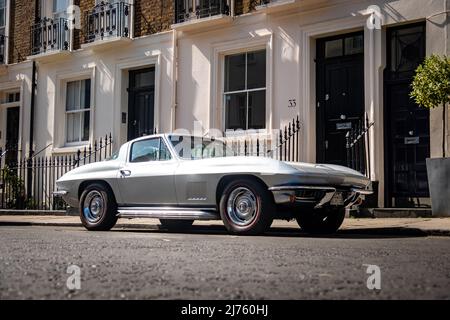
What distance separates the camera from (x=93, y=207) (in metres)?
10.5

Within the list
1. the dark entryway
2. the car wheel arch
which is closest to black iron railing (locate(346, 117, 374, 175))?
the dark entryway

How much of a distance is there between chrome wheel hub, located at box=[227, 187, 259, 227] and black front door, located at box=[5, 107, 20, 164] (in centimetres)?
1312

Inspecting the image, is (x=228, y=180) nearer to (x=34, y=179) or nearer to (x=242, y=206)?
(x=242, y=206)

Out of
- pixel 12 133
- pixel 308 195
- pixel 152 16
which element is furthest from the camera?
pixel 12 133

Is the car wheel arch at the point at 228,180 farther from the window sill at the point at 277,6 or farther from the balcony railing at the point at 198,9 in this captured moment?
the balcony railing at the point at 198,9

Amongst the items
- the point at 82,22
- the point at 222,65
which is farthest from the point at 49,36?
the point at 222,65

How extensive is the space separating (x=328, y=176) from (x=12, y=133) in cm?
1474

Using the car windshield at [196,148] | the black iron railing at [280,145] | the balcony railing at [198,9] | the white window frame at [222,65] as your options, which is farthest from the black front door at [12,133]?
the car windshield at [196,148]

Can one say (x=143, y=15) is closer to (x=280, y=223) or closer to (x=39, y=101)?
(x=39, y=101)

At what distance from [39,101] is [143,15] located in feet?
15.7

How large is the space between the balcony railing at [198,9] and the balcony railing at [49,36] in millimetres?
4368

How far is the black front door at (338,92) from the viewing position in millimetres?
13391

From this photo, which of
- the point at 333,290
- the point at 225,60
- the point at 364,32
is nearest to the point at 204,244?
the point at 333,290

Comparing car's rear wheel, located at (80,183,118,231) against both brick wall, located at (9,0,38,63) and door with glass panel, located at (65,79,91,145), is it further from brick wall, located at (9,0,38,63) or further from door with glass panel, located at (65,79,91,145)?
brick wall, located at (9,0,38,63)
